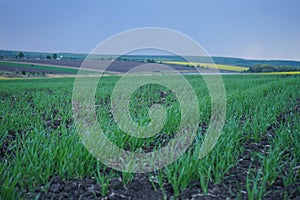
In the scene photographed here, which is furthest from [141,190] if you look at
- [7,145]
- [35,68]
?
[35,68]

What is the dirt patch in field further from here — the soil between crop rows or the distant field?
the distant field

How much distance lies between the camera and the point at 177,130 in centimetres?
466

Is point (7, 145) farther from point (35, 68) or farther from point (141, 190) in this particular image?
point (35, 68)

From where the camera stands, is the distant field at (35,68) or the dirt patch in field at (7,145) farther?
the distant field at (35,68)

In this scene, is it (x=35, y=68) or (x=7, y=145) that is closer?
(x=7, y=145)

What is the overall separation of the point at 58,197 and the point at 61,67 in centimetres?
2569

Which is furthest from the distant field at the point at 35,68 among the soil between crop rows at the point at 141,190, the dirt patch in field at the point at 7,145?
the soil between crop rows at the point at 141,190

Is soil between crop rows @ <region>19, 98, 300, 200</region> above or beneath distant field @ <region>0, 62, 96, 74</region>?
beneath

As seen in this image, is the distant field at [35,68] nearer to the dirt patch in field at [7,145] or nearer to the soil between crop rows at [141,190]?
the dirt patch in field at [7,145]

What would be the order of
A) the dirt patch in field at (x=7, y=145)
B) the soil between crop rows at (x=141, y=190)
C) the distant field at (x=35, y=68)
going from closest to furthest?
the soil between crop rows at (x=141, y=190) < the dirt patch in field at (x=7, y=145) < the distant field at (x=35, y=68)

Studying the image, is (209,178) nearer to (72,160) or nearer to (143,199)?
(143,199)

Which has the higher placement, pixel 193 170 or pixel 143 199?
pixel 193 170

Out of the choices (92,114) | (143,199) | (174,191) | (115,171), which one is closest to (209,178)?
(174,191)

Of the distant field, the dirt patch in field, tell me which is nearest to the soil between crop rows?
the dirt patch in field
